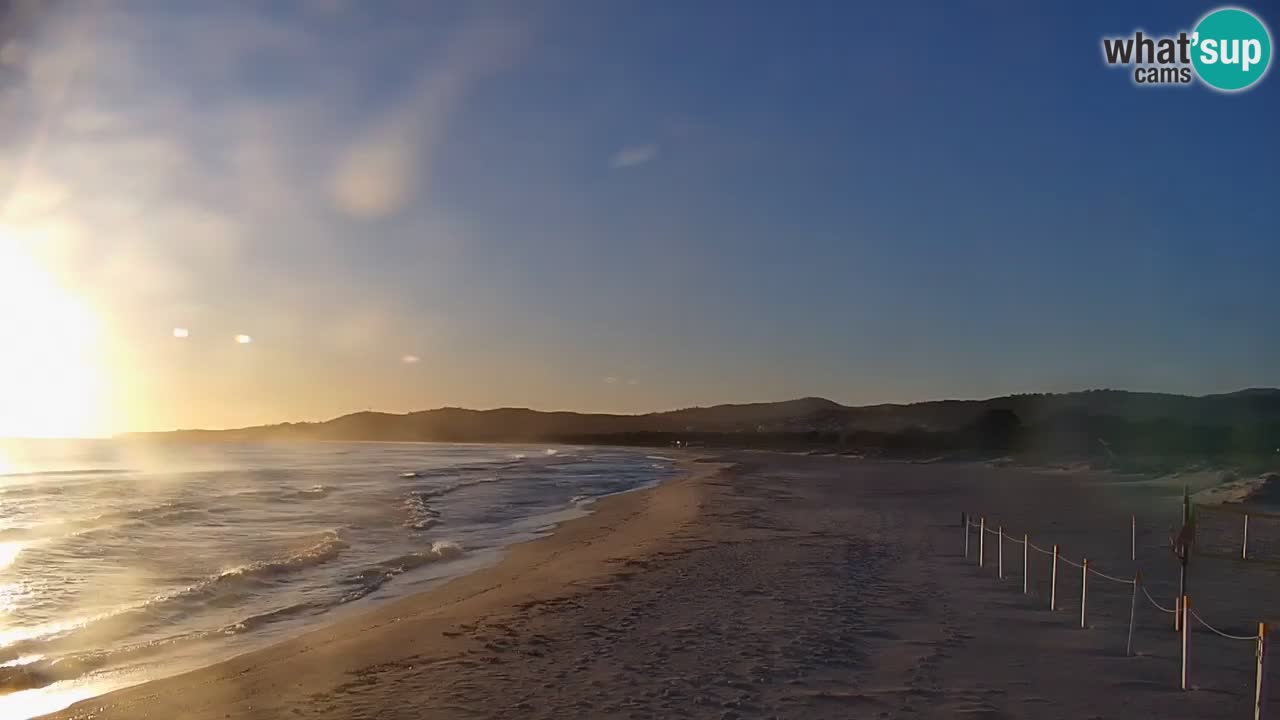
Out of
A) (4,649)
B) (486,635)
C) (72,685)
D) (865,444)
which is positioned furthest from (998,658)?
(865,444)

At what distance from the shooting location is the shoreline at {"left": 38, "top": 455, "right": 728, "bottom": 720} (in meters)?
9.63

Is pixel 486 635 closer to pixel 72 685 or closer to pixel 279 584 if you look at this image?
pixel 72 685

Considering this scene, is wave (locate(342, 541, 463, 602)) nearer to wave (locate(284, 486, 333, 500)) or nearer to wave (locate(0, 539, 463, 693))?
wave (locate(0, 539, 463, 693))

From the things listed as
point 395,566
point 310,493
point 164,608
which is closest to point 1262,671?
point 164,608

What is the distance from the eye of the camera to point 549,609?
13.8 metres

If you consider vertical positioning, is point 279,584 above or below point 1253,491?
below

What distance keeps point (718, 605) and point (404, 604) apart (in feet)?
18.2

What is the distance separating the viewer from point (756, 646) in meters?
10.8

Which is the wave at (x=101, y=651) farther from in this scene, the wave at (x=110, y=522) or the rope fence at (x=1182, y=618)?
the wave at (x=110, y=522)

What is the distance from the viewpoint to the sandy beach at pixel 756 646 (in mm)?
8789

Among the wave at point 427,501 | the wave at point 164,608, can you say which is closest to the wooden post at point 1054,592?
the wave at point 164,608

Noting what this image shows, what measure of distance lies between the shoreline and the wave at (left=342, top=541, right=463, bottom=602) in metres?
1.30

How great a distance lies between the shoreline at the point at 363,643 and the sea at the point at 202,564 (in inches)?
23.7

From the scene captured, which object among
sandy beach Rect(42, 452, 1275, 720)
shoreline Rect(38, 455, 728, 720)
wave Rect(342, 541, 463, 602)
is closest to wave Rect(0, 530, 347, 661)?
wave Rect(342, 541, 463, 602)
